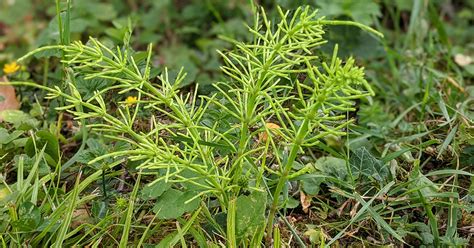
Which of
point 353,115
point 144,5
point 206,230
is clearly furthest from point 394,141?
point 144,5

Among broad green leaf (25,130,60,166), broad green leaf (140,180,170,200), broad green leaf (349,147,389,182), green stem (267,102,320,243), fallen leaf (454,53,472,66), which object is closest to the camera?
green stem (267,102,320,243)

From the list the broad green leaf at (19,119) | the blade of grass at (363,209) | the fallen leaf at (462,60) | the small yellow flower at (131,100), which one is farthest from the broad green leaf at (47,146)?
the fallen leaf at (462,60)

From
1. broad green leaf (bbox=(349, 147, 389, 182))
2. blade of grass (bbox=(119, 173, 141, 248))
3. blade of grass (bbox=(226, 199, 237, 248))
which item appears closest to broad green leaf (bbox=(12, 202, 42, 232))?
blade of grass (bbox=(119, 173, 141, 248))

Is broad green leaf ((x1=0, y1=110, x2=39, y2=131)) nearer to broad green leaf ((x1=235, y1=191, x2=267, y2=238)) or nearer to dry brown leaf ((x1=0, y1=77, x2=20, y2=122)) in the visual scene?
dry brown leaf ((x1=0, y1=77, x2=20, y2=122))

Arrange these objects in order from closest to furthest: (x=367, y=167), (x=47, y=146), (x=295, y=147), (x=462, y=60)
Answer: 1. (x=295, y=147)
2. (x=367, y=167)
3. (x=47, y=146)
4. (x=462, y=60)

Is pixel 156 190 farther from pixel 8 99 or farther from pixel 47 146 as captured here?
pixel 8 99

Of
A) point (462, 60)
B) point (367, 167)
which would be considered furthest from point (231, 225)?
point (462, 60)

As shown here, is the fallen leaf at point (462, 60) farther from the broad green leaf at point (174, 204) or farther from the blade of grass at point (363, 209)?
the broad green leaf at point (174, 204)

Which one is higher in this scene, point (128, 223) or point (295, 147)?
point (295, 147)

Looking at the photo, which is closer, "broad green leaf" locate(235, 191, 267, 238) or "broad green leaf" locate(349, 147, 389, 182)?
"broad green leaf" locate(235, 191, 267, 238)

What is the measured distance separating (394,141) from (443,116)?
21cm

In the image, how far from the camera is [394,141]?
202 centimetres

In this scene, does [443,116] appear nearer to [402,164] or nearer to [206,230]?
[402,164]

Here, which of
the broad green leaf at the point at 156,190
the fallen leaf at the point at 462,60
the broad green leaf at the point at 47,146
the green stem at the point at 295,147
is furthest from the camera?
the fallen leaf at the point at 462,60
